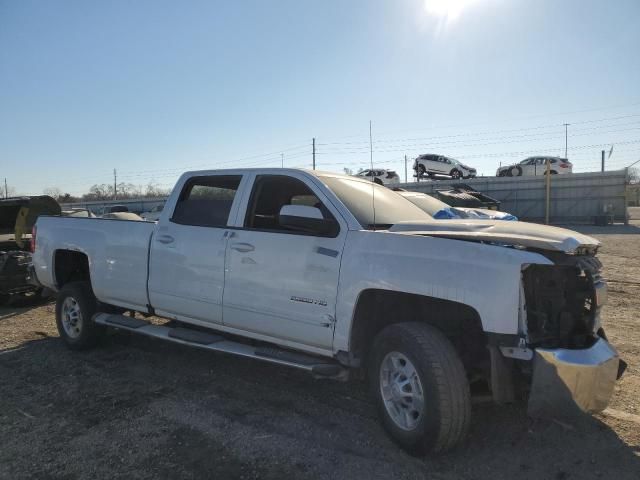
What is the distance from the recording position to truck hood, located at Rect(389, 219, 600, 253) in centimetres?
317

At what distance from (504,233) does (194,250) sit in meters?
2.79

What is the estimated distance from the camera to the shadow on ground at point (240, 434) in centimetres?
331

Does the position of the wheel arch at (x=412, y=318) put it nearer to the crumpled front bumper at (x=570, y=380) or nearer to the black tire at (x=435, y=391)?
the black tire at (x=435, y=391)

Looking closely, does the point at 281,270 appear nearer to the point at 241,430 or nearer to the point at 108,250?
the point at 241,430

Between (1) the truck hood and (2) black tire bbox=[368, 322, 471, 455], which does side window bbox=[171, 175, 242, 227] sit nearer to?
(1) the truck hood

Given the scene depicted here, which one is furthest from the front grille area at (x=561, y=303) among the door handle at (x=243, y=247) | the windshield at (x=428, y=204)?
the windshield at (x=428, y=204)

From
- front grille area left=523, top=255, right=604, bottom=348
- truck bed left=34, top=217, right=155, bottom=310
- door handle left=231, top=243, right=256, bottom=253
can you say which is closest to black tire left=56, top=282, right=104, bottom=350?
truck bed left=34, top=217, right=155, bottom=310

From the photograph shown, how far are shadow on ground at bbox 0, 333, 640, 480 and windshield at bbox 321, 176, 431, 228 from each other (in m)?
1.59

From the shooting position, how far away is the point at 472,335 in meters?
3.67

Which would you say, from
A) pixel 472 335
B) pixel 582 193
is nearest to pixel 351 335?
pixel 472 335

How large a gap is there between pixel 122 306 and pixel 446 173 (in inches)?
1296

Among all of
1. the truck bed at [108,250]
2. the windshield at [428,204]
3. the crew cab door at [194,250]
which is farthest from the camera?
the windshield at [428,204]

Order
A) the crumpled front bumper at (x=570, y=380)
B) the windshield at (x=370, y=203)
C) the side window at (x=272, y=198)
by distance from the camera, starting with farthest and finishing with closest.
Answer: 1. the side window at (x=272, y=198)
2. the windshield at (x=370, y=203)
3. the crumpled front bumper at (x=570, y=380)

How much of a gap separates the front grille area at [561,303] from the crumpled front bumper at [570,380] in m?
0.15
